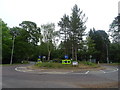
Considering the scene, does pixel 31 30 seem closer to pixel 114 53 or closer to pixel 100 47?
pixel 100 47

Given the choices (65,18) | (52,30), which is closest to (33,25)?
(52,30)

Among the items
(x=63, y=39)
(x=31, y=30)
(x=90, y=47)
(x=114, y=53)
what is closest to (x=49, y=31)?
(x=63, y=39)

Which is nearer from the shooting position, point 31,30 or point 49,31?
point 49,31

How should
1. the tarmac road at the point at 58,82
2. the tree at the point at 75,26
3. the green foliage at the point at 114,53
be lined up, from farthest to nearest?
the green foliage at the point at 114,53
the tree at the point at 75,26
the tarmac road at the point at 58,82

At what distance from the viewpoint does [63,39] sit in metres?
36.1

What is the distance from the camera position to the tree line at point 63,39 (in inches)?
1227

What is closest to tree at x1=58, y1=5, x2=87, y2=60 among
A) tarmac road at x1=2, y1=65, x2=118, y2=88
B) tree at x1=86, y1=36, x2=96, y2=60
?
tarmac road at x1=2, y1=65, x2=118, y2=88

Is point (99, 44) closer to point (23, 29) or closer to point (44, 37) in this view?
point (44, 37)

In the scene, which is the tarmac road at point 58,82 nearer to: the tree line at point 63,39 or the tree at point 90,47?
the tree line at point 63,39

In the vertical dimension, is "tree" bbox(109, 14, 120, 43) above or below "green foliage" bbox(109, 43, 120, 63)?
above

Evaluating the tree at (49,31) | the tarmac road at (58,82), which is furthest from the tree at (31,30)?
the tarmac road at (58,82)

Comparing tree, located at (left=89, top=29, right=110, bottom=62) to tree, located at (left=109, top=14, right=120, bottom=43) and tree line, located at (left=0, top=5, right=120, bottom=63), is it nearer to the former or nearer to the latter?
tree line, located at (left=0, top=5, right=120, bottom=63)

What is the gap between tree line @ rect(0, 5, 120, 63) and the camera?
31156mm

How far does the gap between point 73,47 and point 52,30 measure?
14.7 metres
